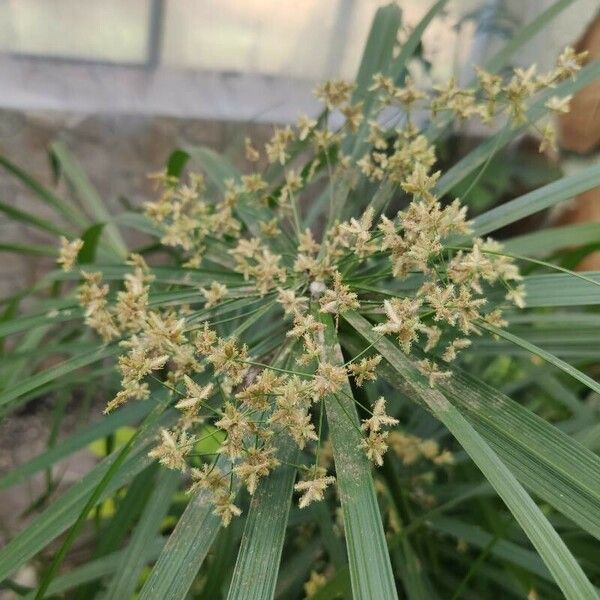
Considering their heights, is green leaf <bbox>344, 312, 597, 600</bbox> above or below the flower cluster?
below

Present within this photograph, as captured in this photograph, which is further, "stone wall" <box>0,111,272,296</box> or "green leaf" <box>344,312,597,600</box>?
"stone wall" <box>0,111,272,296</box>

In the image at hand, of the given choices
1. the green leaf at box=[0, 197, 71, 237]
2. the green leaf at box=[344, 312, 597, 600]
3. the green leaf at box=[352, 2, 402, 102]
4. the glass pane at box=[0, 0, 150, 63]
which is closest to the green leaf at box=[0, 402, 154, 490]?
the green leaf at box=[0, 197, 71, 237]

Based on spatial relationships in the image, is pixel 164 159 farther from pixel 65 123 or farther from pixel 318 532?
pixel 318 532

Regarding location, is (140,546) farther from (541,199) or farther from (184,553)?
(541,199)

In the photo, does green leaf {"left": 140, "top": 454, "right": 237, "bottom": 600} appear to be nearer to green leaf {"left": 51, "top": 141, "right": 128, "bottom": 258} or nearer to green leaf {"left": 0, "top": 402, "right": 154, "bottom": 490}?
green leaf {"left": 0, "top": 402, "right": 154, "bottom": 490}

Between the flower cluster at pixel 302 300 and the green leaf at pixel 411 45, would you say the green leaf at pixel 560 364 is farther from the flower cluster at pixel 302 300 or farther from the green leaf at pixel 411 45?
the green leaf at pixel 411 45

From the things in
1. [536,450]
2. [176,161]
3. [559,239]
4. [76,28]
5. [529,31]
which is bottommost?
[536,450]

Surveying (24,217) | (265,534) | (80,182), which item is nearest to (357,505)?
(265,534)
